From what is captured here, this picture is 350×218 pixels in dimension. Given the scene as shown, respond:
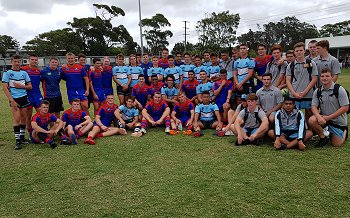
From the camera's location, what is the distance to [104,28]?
1871 inches

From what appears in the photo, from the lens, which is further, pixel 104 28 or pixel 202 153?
pixel 104 28

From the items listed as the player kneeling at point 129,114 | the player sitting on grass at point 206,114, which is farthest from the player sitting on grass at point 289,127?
the player kneeling at point 129,114

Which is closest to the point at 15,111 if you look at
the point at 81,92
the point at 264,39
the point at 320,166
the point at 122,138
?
the point at 81,92

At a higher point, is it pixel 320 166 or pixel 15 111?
pixel 15 111

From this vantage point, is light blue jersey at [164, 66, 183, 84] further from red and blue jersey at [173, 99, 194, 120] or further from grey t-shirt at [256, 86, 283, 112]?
grey t-shirt at [256, 86, 283, 112]

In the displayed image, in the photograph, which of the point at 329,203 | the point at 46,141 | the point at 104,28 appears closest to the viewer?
the point at 329,203

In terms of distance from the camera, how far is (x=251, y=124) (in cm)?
579

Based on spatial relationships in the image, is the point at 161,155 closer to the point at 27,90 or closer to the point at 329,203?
the point at 329,203

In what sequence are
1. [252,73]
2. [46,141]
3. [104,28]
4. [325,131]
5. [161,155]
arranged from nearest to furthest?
[161,155], [325,131], [46,141], [252,73], [104,28]

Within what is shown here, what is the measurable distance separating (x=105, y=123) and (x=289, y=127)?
4.19m

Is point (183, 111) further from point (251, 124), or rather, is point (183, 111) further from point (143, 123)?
point (251, 124)

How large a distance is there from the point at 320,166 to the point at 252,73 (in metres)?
3.05

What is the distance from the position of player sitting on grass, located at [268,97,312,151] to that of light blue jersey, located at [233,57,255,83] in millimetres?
1645

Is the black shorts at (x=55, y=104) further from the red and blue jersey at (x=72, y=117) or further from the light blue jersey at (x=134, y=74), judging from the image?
the light blue jersey at (x=134, y=74)
